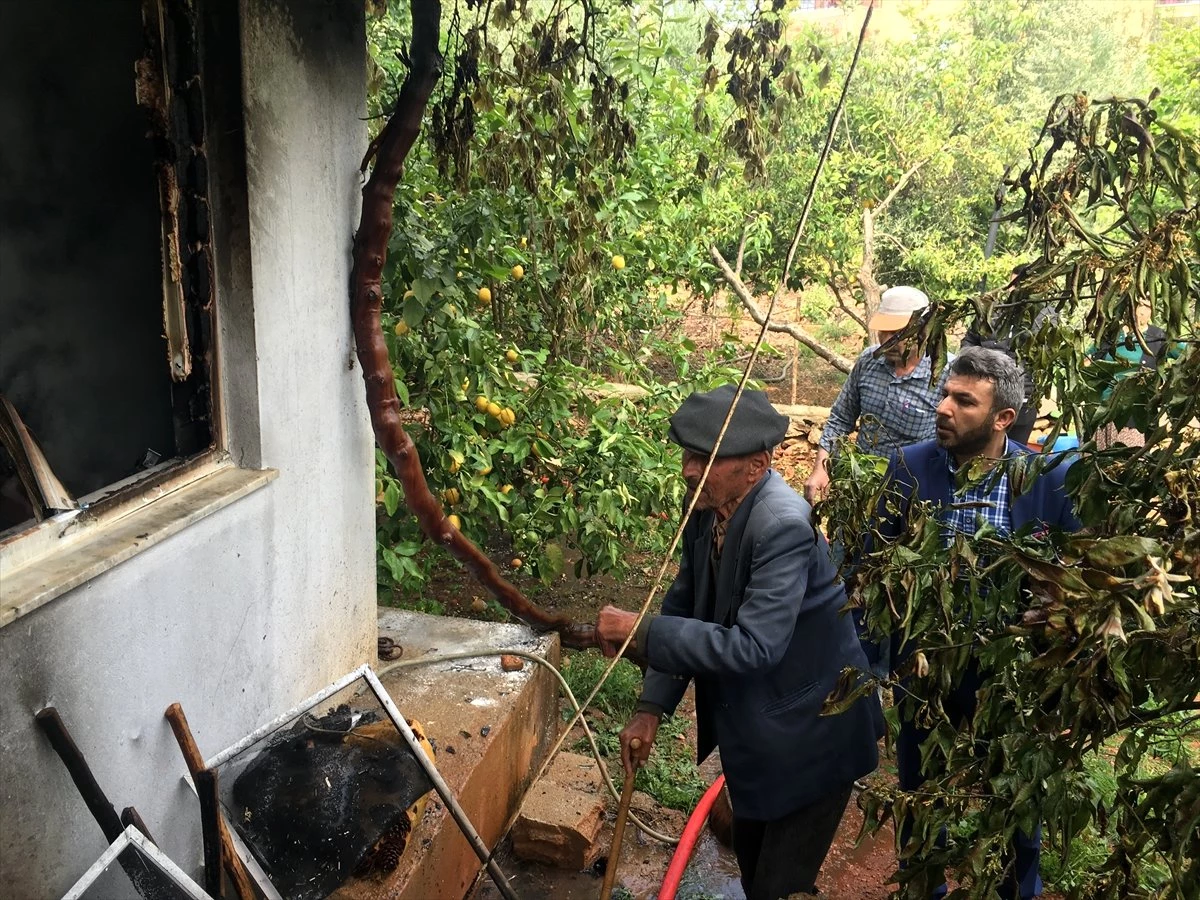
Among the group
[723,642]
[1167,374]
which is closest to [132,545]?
[723,642]

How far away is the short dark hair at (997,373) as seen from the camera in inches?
127

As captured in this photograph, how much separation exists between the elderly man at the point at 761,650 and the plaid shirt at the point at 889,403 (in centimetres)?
181

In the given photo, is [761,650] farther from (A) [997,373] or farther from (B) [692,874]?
(B) [692,874]

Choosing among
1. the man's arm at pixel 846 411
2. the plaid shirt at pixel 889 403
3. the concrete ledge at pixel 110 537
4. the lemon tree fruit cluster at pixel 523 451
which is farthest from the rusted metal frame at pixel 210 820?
the man's arm at pixel 846 411

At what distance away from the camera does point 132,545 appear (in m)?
2.27

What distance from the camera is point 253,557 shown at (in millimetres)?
2873

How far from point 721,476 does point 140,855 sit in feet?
5.97

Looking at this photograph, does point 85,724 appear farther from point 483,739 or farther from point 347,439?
point 483,739

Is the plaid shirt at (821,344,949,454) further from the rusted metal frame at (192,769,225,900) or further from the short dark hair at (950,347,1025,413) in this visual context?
the rusted metal frame at (192,769,225,900)

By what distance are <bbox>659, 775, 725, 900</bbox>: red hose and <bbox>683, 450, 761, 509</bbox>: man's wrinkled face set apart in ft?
3.93

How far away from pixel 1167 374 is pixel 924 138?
33.6 ft

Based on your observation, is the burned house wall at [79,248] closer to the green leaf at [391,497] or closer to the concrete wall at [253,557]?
the concrete wall at [253,557]

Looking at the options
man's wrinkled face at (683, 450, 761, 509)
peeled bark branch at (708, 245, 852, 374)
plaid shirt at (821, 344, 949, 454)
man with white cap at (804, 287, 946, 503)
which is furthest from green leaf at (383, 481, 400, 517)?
peeled bark branch at (708, 245, 852, 374)

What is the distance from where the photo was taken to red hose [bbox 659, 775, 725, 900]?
2.90m
